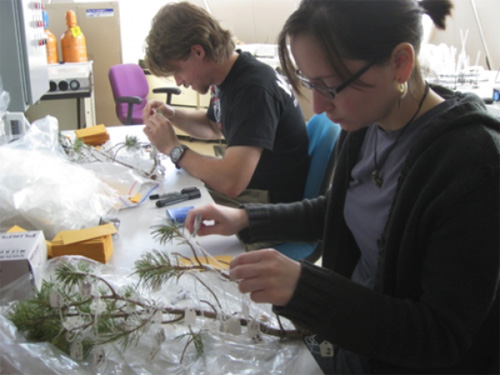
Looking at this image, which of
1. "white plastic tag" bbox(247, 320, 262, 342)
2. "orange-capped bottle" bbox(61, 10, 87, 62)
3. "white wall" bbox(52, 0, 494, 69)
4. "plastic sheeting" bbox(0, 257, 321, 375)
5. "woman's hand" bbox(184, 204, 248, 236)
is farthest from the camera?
"white wall" bbox(52, 0, 494, 69)

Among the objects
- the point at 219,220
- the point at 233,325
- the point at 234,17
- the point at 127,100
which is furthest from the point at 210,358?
the point at 234,17

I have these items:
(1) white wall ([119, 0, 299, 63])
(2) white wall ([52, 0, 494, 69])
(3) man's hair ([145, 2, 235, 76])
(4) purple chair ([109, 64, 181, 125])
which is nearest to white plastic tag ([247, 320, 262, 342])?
(3) man's hair ([145, 2, 235, 76])

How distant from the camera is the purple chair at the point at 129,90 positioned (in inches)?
138

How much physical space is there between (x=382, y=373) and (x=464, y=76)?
2.59m

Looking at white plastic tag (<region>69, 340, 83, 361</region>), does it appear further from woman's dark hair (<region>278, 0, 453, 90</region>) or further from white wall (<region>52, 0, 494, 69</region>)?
white wall (<region>52, 0, 494, 69</region>)

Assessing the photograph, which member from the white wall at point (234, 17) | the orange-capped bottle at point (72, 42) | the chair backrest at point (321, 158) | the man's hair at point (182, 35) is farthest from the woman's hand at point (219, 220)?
the white wall at point (234, 17)

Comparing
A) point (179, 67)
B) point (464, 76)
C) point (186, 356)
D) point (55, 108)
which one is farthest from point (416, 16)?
point (55, 108)

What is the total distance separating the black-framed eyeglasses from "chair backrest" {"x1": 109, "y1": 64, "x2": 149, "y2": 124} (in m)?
2.95

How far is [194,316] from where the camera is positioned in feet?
2.38

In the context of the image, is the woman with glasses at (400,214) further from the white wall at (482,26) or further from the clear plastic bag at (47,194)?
the white wall at (482,26)

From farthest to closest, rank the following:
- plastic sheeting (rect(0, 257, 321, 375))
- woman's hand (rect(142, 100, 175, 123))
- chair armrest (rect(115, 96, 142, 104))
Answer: chair armrest (rect(115, 96, 142, 104)), woman's hand (rect(142, 100, 175, 123)), plastic sheeting (rect(0, 257, 321, 375))

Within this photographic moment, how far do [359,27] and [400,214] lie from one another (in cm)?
31

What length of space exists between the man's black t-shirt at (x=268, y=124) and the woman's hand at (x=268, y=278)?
2.47 feet

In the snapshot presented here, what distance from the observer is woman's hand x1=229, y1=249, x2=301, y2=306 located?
2.21 ft
